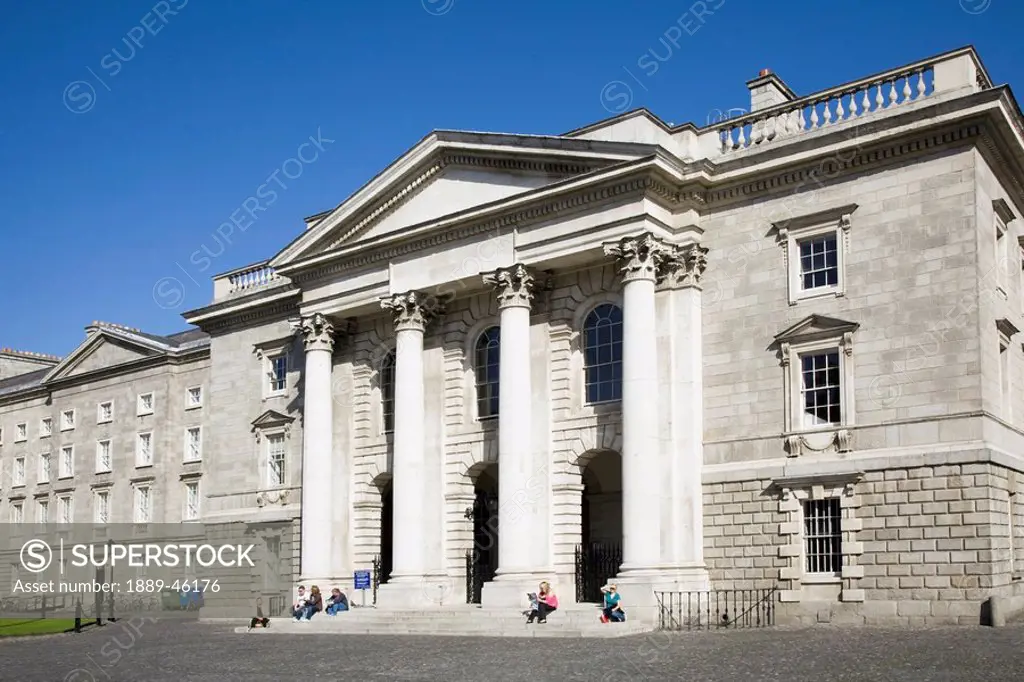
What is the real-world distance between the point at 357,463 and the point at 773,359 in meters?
14.1

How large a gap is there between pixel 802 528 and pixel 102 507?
35.4m

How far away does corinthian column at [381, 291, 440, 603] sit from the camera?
110 feet

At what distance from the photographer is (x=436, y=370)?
35.2m

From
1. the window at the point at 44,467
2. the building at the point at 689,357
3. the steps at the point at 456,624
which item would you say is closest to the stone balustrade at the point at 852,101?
the building at the point at 689,357

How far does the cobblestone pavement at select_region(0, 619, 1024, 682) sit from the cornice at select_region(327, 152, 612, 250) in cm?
1202

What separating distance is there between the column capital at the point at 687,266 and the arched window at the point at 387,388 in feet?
34.5

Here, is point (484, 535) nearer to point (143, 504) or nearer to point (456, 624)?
point (456, 624)

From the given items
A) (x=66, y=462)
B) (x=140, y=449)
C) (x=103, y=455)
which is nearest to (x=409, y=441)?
(x=140, y=449)

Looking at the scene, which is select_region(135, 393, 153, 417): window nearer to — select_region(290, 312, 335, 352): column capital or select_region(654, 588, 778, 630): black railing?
select_region(290, 312, 335, 352): column capital

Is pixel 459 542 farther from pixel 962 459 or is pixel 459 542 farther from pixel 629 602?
pixel 962 459

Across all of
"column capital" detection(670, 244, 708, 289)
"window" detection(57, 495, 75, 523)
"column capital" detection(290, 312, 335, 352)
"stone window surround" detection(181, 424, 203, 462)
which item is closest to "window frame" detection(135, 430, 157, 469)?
"stone window surround" detection(181, 424, 203, 462)

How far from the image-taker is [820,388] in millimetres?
28234

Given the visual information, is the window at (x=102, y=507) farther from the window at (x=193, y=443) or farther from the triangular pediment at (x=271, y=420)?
the triangular pediment at (x=271, y=420)

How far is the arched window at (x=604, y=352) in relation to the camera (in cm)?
3159
